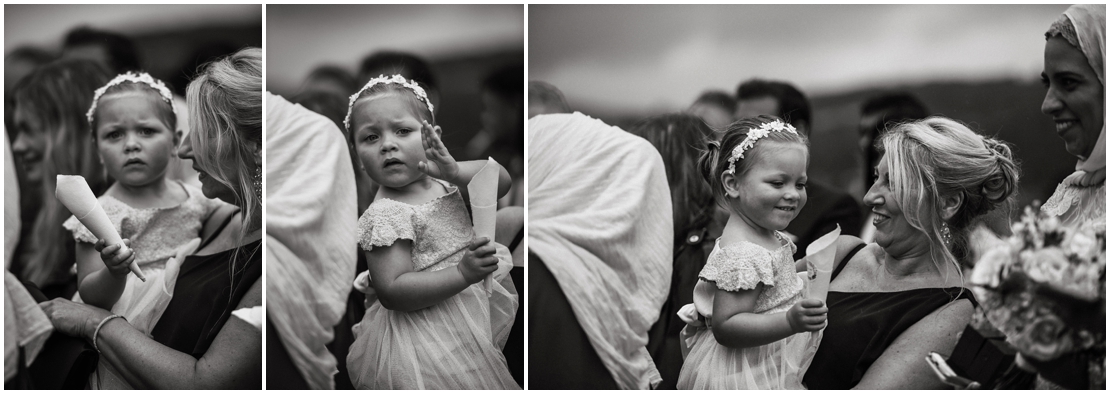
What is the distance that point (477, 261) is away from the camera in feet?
10.3

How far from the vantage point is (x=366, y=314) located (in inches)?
131

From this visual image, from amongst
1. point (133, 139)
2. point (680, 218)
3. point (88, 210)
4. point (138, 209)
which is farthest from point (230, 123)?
point (680, 218)

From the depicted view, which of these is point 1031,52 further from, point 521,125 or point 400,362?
point 400,362

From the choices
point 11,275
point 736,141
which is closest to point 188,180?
point 11,275

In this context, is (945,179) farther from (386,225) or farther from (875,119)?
(386,225)

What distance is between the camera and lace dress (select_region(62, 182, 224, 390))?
326 cm

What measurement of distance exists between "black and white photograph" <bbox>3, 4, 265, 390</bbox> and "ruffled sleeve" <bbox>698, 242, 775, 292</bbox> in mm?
1622

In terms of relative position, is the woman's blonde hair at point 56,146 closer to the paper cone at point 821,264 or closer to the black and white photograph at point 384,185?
the black and white photograph at point 384,185

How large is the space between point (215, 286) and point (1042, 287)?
264 centimetres

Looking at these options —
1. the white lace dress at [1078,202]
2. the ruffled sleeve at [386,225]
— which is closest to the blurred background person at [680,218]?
the ruffled sleeve at [386,225]

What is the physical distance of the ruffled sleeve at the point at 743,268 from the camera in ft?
10.0

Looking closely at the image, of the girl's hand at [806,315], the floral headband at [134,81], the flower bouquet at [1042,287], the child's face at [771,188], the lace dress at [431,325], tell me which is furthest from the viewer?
the floral headband at [134,81]

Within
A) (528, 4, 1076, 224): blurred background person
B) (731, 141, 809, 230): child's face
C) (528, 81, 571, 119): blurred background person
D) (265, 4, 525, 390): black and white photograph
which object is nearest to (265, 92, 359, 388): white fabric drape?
(265, 4, 525, 390): black and white photograph

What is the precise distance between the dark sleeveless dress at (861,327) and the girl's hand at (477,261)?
1.16 metres
